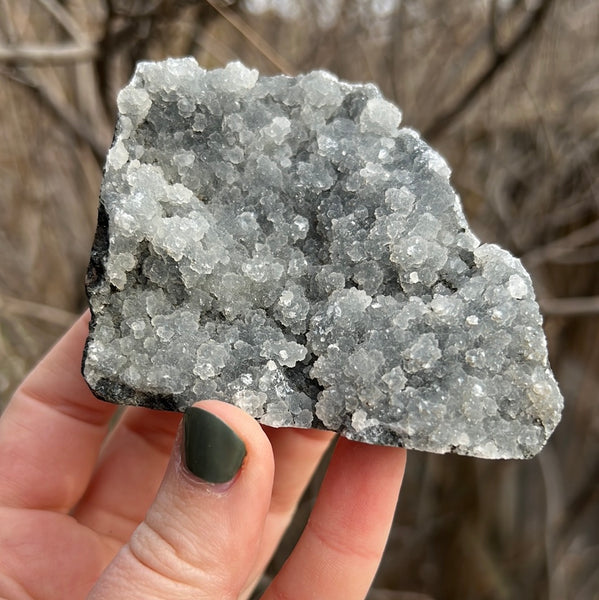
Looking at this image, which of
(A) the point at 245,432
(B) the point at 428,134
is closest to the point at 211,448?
(A) the point at 245,432

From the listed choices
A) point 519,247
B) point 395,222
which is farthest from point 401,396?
point 519,247

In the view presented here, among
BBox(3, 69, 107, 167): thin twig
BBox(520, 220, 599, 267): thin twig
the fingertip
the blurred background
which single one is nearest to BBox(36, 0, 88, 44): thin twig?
the blurred background

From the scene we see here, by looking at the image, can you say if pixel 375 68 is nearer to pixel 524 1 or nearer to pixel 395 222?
pixel 524 1

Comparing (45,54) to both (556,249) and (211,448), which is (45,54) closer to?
(211,448)

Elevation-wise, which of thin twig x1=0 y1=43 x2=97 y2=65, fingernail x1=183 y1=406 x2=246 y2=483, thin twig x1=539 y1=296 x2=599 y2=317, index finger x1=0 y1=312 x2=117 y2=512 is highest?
thin twig x1=0 y1=43 x2=97 y2=65

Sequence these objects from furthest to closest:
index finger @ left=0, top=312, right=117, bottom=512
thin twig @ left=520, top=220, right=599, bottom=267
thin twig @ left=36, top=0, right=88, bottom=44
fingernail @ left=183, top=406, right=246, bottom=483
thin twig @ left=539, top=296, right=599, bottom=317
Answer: thin twig @ left=520, top=220, right=599, bottom=267 → thin twig @ left=539, top=296, right=599, bottom=317 → thin twig @ left=36, top=0, right=88, bottom=44 → index finger @ left=0, top=312, right=117, bottom=512 → fingernail @ left=183, top=406, right=246, bottom=483

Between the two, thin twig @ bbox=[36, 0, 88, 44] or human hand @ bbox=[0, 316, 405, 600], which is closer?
human hand @ bbox=[0, 316, 405, 600]

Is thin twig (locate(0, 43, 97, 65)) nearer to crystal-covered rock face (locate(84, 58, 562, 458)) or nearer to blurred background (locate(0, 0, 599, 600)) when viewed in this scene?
blurred background (locate(0, 0, 599, 600))
